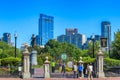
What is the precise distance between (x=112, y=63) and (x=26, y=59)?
23.3 m

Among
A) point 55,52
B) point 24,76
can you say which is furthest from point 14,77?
point 55,52

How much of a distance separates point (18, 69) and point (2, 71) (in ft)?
11.4

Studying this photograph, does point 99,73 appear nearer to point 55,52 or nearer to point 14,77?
point 14,77

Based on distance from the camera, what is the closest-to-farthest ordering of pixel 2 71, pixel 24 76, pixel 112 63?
1. pixel 24 76
2. pixel 2 71
3. pixel 112 63

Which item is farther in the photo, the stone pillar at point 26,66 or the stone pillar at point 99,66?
the stone pillar at point 99,66

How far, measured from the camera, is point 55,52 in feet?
425

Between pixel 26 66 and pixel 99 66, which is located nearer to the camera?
pixel 26 66

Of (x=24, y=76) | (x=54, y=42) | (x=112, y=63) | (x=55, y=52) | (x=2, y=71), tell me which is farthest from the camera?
(x=54, y=42)

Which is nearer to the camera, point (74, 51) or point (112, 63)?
point (112, 63)

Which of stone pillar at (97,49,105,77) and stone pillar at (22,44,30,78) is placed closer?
stone pillar at (22,44,30,78)

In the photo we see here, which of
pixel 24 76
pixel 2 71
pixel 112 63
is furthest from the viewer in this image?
pixel 112 63

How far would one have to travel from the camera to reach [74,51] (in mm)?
130250

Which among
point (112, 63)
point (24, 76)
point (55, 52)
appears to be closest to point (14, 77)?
point (24, 76)

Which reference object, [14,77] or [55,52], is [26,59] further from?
[55,52]
